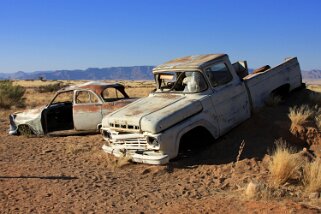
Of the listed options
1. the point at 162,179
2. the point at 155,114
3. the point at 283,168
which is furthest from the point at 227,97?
the point at 283,168

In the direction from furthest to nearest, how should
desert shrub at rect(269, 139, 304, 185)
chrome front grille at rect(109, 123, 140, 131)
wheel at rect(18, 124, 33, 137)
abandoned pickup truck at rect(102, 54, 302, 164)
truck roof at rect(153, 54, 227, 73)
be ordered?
wheel at rect(18, 124, 33, 137) < truck roof at rect(153, 54, 227, 73) < chrome front grille at rect(109, 123, 140, 131) < abandoned pickup truck at rect(102, 54, 302, 164) < desert shrub at rect(269, 139, 304, 185)

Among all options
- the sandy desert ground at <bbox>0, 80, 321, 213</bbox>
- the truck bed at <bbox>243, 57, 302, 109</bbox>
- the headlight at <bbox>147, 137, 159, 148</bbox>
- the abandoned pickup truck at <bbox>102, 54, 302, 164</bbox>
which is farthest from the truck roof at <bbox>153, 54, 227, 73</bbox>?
the headlight at <bbox>147, 137, 159, 148</bbox>

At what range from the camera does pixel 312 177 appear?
19.8 feet

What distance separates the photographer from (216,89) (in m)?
8.61

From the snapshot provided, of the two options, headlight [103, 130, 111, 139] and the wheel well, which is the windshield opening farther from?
headlight [103, 130, 111, 139]

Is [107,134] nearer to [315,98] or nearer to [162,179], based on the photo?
[162,179]

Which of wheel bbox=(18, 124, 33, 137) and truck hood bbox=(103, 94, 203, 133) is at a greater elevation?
truck hood bbox=(103, 94, 203, 133)

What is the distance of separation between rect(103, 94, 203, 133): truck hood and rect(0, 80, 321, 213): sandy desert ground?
73 cm

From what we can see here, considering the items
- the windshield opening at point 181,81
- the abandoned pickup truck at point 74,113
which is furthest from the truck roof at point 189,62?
the abandoned pickup truck at point 74,113

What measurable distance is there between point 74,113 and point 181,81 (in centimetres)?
342

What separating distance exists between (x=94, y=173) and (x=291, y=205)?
361 cm

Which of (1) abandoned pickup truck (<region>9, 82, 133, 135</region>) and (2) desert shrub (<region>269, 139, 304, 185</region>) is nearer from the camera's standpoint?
(2) desert shrub (<region>269, 139, 304, 185</region>)

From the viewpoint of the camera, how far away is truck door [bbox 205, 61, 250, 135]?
27.8 ft

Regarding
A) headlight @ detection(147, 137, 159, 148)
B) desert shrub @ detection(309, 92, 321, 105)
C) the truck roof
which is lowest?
headlight @ detection(147, 137, 159, 148)
